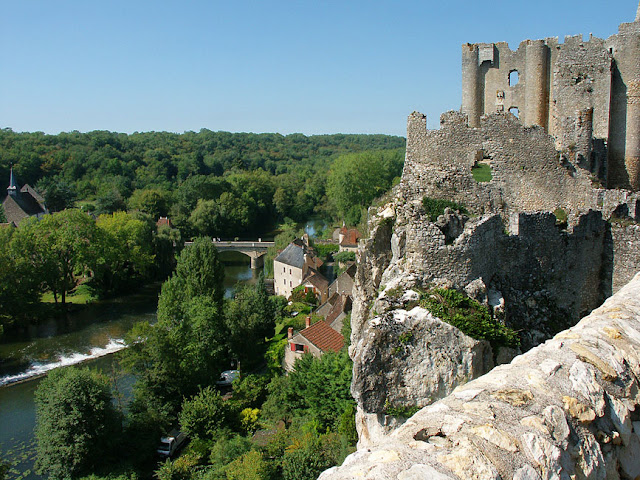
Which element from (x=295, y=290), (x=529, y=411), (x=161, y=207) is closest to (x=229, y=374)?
(x=295, y=290)

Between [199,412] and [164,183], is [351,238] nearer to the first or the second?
[199,412]

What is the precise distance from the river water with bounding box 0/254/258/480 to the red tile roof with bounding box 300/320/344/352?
9.33m

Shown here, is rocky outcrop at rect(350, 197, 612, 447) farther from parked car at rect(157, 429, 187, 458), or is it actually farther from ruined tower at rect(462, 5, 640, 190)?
parked car at rect(157, 429, 187, 458)

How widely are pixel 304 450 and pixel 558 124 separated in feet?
39.8

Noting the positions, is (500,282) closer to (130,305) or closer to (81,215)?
(130,305)

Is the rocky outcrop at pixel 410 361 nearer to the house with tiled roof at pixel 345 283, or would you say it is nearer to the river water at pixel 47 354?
the river water at pixel 47 354

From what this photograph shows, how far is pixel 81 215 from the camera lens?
154 feet

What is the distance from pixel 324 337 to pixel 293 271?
1992cm

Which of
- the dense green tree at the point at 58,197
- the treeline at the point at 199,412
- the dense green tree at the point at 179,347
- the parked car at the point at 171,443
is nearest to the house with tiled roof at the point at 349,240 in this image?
the dense green tree at the point at 179,347

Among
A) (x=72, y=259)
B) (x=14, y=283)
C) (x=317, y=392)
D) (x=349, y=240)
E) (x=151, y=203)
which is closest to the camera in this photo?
(x=317, y=392)

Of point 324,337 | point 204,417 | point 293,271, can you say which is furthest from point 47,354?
point 293,271

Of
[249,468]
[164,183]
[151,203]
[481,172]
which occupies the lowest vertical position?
[249,468]

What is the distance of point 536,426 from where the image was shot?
10.8 ft

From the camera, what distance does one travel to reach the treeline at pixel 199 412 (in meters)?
19.2
